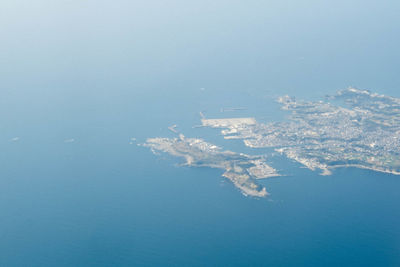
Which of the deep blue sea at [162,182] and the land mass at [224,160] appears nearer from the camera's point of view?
the deep blue sea at [162,182]

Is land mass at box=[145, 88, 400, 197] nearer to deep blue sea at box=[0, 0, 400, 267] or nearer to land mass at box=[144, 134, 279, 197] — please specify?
land mass at box=[144, 134, 279, 197]

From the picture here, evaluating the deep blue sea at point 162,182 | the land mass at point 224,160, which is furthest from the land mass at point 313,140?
the deep blue sea at point 162,182

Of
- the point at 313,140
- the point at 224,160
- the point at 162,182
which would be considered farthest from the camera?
the point at 313,140

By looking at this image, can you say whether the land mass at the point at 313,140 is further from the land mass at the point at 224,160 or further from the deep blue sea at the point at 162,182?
the deep blue sea at the point at 162,182

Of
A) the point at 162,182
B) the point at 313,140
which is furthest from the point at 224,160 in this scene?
the point at 313,140

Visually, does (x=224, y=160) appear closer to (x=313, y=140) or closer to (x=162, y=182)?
(x=162, y=182)

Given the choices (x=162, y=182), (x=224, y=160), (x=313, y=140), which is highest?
(x=313, y=140)

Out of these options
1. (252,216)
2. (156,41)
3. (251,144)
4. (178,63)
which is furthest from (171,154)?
(156,41)

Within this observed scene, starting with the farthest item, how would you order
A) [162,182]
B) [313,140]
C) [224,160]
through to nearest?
[313,140], [224,160], [162,182]

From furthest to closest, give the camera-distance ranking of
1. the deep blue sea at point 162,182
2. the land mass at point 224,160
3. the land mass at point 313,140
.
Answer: the land mass at point 313,140 → the land mass at point 224,160 → the deep blue sea at point 162,182
